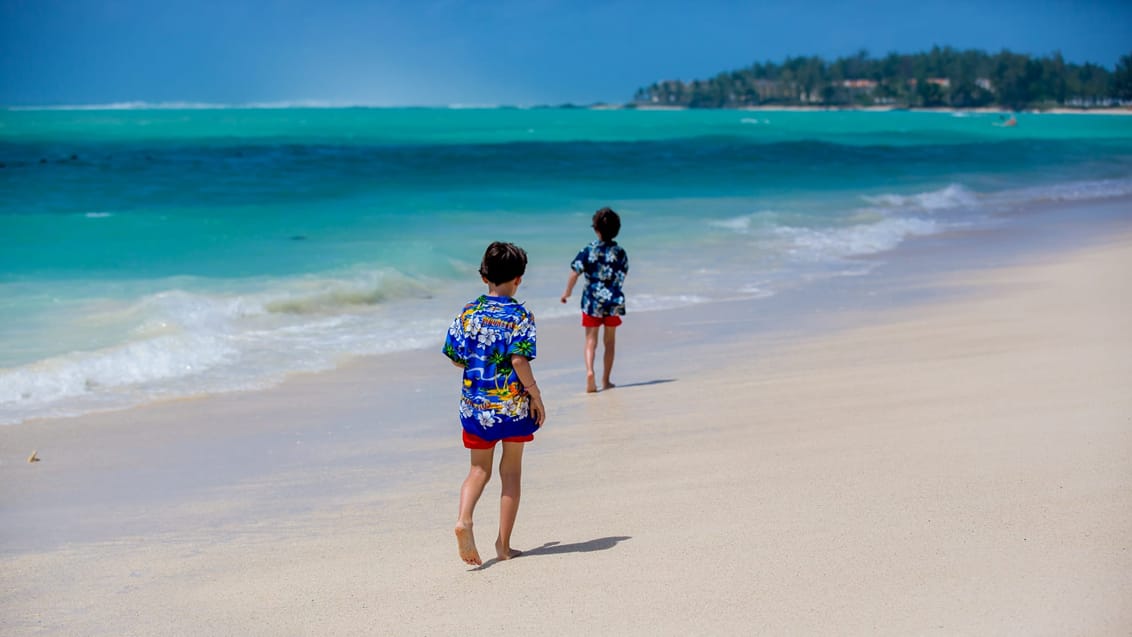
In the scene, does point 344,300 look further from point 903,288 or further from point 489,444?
point 489,444

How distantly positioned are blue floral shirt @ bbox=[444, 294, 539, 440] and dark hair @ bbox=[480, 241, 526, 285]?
3.3 inches

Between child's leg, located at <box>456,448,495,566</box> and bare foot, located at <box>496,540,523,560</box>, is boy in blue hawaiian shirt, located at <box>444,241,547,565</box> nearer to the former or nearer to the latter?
child's leg, located at <box>456,448,495,566</box>

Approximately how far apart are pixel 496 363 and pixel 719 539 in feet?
3.67

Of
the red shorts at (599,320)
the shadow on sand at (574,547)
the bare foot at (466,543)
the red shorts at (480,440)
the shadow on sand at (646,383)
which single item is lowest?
the shadow on sand at (646,383)

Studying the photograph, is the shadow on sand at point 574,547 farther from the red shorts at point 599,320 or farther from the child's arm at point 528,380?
the red shorts at point 599,320

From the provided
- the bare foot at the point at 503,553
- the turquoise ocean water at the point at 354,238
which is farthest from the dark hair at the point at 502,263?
the turquoise ocean water at the point at 354,238

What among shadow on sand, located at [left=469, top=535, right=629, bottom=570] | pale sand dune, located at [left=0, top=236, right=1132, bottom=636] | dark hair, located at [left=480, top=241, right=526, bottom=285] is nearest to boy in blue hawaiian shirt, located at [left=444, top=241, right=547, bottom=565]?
dark hair, located at [left=480, top=241, right=526, bottom=285]

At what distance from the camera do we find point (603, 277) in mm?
7691

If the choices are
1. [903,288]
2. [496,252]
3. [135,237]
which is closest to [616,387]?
[496,252]

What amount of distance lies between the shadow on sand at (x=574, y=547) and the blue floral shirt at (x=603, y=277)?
3.40 m

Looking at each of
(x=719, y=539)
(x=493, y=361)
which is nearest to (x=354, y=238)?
(x=493, y=361)

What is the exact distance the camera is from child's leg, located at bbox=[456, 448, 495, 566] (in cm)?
413

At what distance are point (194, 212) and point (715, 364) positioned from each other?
57.7ft

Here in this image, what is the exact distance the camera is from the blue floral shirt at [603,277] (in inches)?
301
